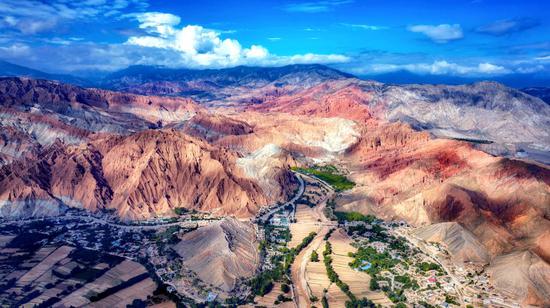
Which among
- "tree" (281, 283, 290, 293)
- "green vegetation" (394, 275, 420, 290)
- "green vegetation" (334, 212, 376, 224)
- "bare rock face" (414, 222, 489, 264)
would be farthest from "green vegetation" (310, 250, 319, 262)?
"bare rock face" (414, 222, 489, 264)

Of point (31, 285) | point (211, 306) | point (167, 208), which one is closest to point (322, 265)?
point (211, 306)

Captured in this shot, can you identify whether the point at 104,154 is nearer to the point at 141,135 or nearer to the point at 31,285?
the point at 141,135

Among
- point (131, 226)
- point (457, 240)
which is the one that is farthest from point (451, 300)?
point (131, 226)

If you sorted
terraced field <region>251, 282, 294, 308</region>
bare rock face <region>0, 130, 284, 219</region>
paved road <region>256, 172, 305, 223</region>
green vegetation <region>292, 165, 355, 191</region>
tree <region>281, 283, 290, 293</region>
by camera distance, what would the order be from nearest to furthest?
terraced field <region>251, 282, 294, 308</region>, tree <region>281, 283, 290, 293</region>, bare rock face <region>0, 130, 284, 219</region>, paved road <region>256, 172, 305, 223</region>, green vegetation <region>292, 165, 355, 191</region>

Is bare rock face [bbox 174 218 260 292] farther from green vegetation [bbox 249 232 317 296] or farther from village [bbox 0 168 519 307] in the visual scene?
green vegetation [bbox 249 232 317 296]

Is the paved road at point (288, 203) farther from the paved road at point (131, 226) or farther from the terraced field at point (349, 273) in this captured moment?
the terraced field at point (349, 273)

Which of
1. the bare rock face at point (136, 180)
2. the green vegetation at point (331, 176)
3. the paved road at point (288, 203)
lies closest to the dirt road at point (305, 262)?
the paved road at point (288, 203)
